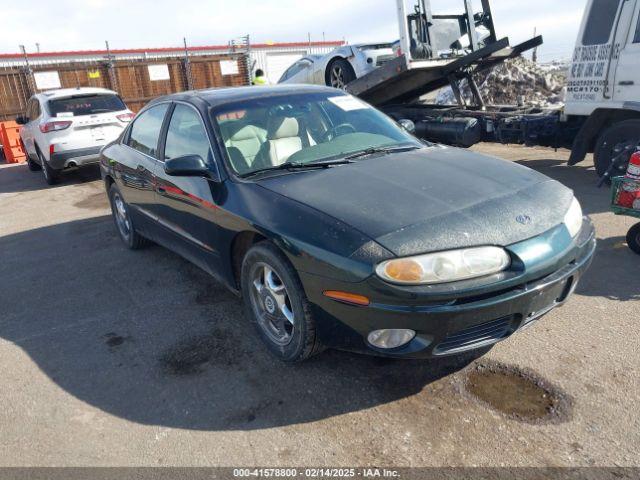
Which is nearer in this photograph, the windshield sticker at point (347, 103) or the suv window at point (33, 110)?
the windshield sticker at point (347, 103)

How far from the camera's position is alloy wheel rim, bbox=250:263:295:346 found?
3.07 meters

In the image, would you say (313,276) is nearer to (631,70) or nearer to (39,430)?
(39,430)

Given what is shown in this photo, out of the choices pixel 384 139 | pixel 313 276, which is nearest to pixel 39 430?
pixel 313 276

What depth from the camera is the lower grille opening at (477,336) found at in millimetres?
2568

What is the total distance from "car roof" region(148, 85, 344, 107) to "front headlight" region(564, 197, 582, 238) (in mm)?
2098

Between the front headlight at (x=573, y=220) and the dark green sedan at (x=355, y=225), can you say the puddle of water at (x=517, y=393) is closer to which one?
the dark green sedan at (x=355, y=225)

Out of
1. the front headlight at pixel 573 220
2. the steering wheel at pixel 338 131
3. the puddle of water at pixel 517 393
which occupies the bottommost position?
the puddle of water at pixel 517 393

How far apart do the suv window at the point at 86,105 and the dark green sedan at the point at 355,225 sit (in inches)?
245

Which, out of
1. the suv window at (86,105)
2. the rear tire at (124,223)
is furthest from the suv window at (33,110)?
the rear tire at (124,223)

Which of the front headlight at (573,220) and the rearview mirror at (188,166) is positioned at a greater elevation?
the rearview mirror at (188,166)

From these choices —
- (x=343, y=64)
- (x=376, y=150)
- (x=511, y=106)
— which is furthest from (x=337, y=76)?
(x=376, y=150)

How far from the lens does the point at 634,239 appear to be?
179 inches

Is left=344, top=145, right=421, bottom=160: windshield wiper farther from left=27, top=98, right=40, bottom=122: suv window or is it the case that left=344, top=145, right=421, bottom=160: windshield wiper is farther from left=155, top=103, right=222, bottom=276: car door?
left=27, top=98, right=40, bottom=122: suv window

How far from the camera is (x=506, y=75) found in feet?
45.1
